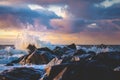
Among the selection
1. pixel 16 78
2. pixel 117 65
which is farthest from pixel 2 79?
pixel 117 65

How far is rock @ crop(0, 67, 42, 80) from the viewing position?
17.1 meters

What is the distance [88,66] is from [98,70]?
433mm

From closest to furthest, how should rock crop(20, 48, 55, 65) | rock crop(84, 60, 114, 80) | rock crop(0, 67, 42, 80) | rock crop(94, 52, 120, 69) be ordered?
rock crop(84, 60, 114, 80)
rock crop(0, 67, 42, 80)
rock crop(94, 52, 120, 69)
rock crop(20, 48, 55, 65)

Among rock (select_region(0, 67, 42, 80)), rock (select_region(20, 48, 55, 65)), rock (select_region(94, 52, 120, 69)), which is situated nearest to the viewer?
rock (select_region(0, 67, 42, 80))

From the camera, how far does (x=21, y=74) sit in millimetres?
17500

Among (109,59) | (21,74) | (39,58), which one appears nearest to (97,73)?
(109,59)

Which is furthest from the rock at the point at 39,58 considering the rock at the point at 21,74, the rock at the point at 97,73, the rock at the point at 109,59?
the rock at the point at 97,73

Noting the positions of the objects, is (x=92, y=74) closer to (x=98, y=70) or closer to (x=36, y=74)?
(x=98, y=70)

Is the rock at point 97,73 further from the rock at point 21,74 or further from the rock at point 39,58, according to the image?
the rock at point 39,58

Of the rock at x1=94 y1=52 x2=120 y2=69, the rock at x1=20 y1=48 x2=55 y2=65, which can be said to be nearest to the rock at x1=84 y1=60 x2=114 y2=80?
the rock at x1=94 y1=52 x2=120 y2=69

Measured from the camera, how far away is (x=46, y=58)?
103 ft

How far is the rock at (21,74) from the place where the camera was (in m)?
17.1

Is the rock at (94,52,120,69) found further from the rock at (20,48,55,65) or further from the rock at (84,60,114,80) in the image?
the rock at (20,48,55,65)

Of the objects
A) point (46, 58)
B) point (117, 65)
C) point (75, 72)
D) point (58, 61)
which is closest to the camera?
point (75, 72)
